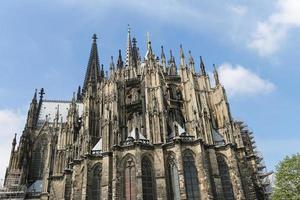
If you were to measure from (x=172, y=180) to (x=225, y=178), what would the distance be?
185 inches

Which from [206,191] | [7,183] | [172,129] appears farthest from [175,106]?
[7,183]

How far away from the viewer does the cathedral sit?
25.3 meters

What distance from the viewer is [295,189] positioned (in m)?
20.6

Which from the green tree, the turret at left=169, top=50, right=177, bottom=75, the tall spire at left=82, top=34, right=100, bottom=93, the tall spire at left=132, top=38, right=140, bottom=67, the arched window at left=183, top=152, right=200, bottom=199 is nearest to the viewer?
the green tree

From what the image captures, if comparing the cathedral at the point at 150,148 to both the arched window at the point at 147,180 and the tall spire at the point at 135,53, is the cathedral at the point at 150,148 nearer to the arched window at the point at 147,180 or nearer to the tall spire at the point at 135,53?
the arched window at the point at 147,180

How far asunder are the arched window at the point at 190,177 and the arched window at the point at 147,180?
2.66 m

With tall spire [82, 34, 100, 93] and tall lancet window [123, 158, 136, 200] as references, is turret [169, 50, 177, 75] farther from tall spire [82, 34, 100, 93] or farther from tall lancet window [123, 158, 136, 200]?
tall spire [82, 34, 100, 93]

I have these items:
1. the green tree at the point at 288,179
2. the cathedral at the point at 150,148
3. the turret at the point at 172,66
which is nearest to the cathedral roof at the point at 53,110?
the cathedral at the point at 150,148

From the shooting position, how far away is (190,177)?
25578 millimetres

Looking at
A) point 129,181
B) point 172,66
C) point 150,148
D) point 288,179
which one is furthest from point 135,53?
point 288,179

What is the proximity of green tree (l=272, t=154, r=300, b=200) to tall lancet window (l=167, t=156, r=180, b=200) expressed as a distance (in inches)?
284

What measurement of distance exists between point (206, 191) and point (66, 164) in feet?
45.9

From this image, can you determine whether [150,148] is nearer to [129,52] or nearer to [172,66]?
[172,66]

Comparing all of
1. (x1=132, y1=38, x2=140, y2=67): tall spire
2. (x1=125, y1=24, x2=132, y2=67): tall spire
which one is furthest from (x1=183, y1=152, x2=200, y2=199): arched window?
(x1=125, y1=24, x2=132, y2=67): tall spire
